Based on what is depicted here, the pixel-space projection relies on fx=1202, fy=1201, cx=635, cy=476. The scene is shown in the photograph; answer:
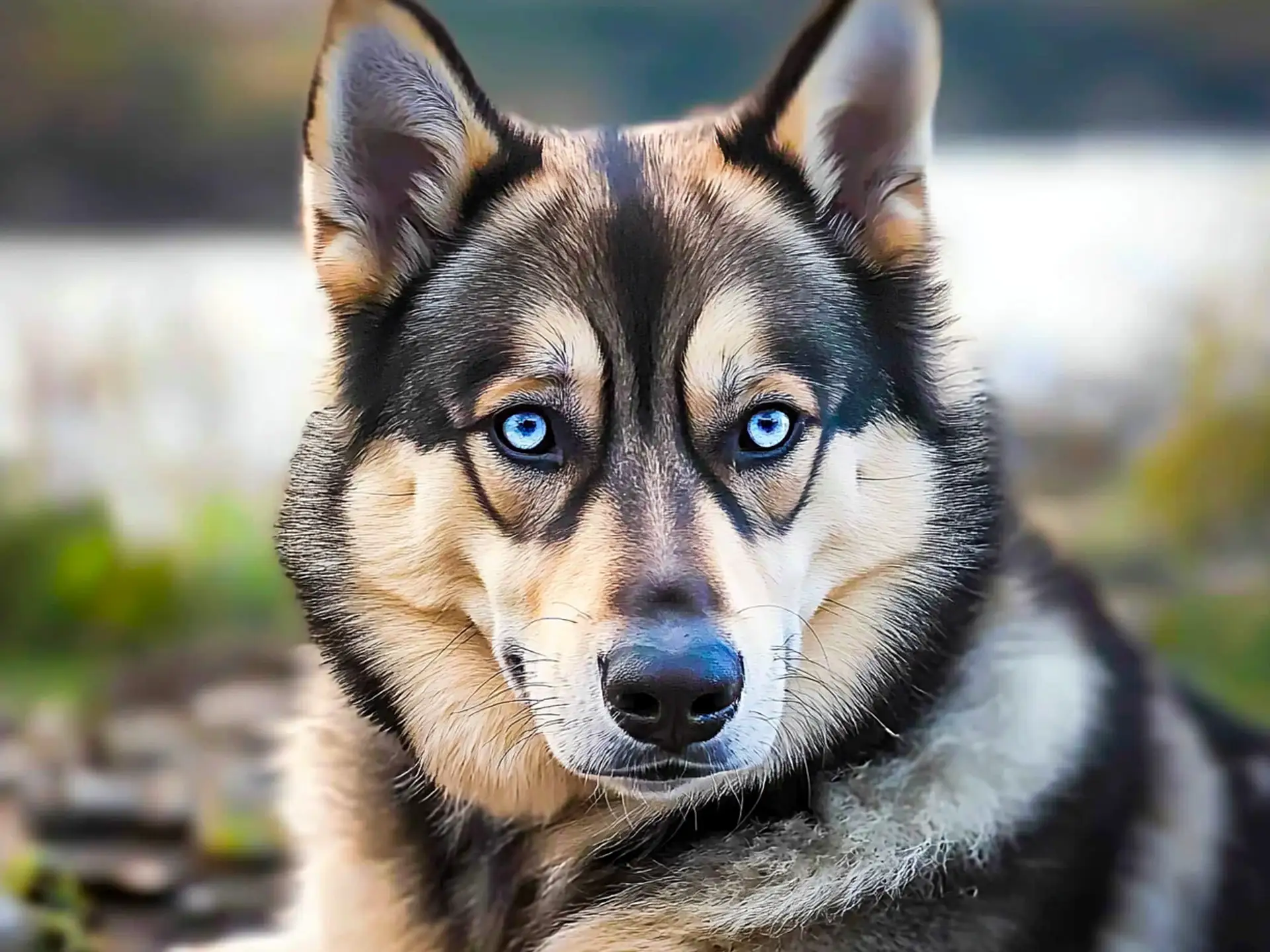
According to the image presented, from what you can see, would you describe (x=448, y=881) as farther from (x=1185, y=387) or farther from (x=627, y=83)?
(x=1185, y=387)

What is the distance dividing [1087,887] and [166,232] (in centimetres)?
249

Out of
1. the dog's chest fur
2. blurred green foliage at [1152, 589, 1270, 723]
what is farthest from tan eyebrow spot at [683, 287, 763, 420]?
blurred green foliage at [1152, 589, 1270, 723]

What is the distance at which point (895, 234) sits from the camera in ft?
4.95

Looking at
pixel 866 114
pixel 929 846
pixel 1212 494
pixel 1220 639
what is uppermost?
pixel 866 114

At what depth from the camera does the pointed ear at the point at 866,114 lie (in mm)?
1391

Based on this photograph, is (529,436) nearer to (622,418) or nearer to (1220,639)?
(622,418)

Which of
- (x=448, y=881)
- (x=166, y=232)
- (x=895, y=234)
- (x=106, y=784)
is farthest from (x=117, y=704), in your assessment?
(x=895, y=234)

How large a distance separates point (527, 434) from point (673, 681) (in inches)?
14.0

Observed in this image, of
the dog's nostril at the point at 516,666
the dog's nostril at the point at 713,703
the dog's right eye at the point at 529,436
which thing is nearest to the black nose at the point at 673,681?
the dog's nostril at the point at 713,703

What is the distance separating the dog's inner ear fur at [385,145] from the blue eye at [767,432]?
0.45m

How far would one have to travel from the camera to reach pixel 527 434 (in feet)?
4.56

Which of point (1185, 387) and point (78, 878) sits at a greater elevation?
point (1185, 387)

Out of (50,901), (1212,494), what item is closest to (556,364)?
(50,901)

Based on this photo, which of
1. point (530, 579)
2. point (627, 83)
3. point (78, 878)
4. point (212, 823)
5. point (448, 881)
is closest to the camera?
point (530, 579)
